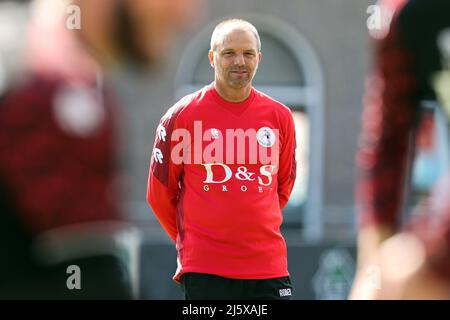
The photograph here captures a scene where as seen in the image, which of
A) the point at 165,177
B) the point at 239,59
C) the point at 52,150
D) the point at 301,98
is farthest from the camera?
the point at 301,98

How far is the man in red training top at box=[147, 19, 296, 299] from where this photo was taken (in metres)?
2.72

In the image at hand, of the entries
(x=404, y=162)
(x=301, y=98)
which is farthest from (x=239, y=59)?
(x=301, y=98)

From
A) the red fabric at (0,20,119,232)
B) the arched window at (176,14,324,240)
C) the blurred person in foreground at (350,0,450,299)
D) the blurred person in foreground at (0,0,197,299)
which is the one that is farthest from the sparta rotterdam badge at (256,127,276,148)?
the arched window at (176,14,324,240)

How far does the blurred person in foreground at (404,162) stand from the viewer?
2.73 metres

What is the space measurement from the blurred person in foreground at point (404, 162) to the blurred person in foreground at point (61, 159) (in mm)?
812

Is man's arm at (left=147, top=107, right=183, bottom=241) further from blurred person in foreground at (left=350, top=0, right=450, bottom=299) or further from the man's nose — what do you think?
blurred person in foreground at (left=350, top=0, right=450, bottom=299)

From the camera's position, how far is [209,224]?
271 cm

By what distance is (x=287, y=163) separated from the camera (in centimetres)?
292

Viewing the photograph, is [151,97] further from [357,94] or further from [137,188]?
[357,94]

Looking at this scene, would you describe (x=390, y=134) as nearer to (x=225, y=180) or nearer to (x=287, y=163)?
(x=287, y=163)

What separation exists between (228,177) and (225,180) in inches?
0.5

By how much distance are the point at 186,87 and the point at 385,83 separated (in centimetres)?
249

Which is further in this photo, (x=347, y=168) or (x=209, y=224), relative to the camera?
(x=347, y=168)
